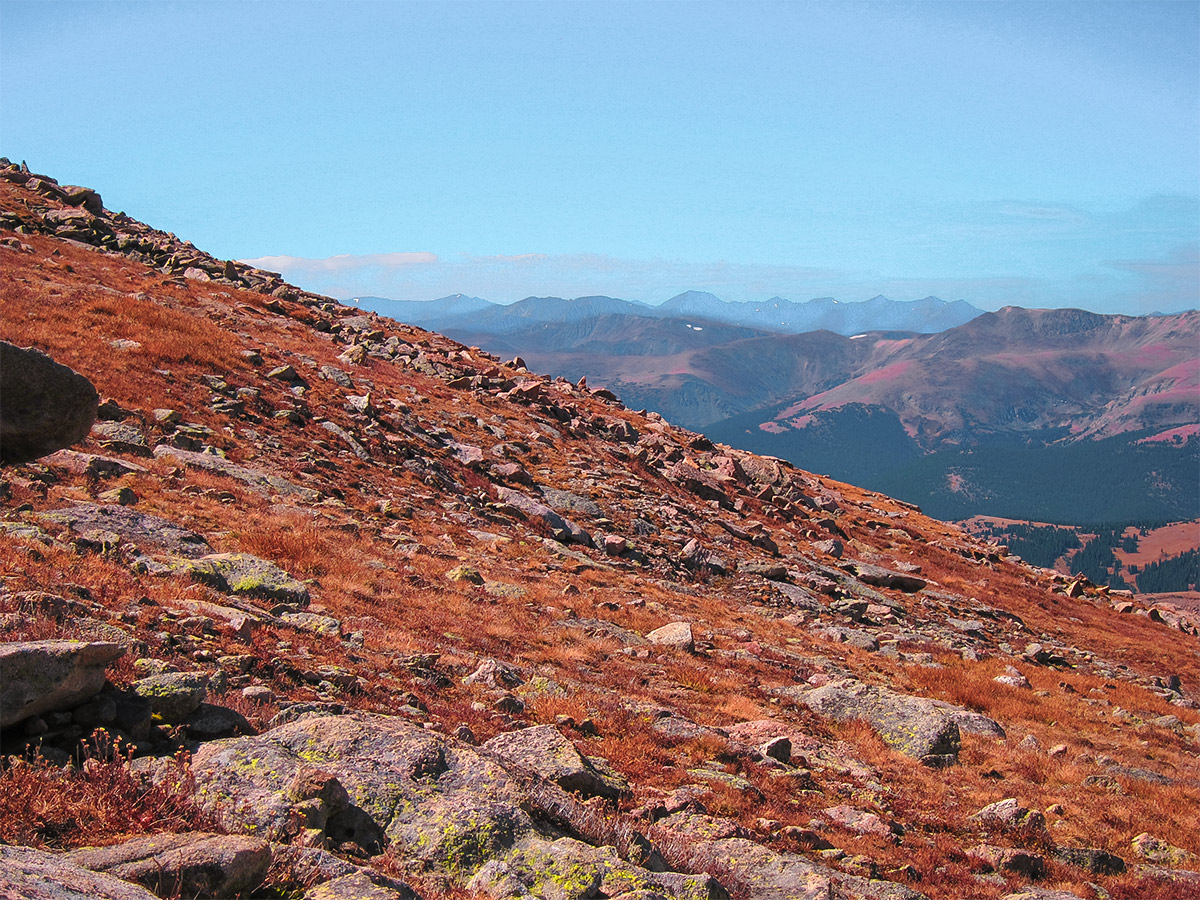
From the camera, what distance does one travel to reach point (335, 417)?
28375 mm

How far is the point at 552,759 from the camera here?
8.88 m

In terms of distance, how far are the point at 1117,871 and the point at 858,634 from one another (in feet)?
45.7

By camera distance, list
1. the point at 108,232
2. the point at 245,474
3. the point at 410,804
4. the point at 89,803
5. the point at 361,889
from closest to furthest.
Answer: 1. the point at 361,889
2. the point at 89,803
3. the point at 410,804
4. the point at 245,474
5. the point at 108,232

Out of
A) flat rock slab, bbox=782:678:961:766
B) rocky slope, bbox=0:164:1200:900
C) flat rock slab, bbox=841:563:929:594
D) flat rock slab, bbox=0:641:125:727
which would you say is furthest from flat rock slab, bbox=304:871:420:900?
flat rock slab, bbox=841:563:929:594

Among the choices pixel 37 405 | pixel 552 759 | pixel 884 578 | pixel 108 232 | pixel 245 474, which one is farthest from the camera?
pixel 108 232

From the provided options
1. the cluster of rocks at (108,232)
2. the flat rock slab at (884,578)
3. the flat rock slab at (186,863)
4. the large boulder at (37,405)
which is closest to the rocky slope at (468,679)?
the flat rock slab at (186,863)

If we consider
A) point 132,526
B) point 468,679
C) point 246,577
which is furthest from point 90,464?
point 468,679

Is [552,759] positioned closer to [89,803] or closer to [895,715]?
[89,803]

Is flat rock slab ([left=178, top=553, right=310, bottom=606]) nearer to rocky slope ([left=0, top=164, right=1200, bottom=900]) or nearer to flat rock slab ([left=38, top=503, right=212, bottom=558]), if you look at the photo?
rocky slope ([left=0, top=164, right=1200, bottom=900])

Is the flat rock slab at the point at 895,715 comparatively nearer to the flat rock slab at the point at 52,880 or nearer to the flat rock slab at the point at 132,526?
the flat rock slab at the point at 132,526

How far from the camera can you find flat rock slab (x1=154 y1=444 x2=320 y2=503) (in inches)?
797

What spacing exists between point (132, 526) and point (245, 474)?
6.71 meters

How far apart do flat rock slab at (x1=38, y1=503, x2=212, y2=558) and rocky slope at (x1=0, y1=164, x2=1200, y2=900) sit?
0.10 m

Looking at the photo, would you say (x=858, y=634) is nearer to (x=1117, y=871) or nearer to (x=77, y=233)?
(x=1117, y=871)
